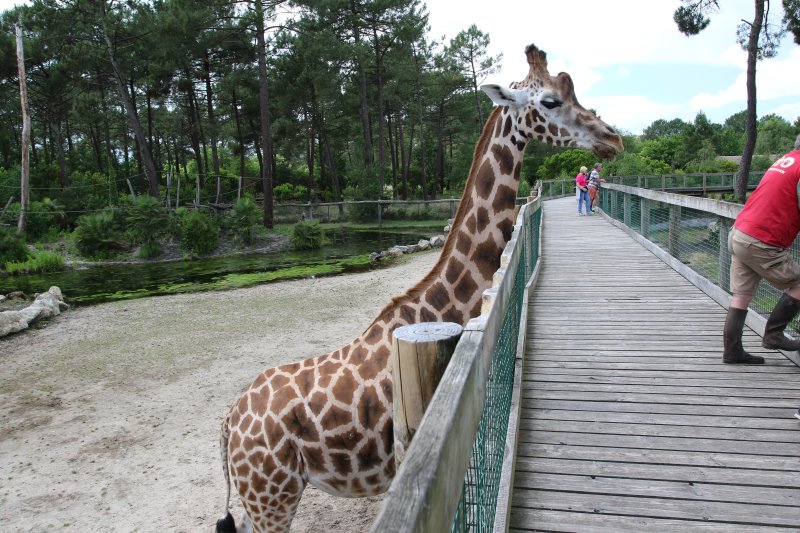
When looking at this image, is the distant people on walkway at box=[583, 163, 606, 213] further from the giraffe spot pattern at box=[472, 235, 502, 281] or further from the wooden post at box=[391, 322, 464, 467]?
the wooden post at box=[391, 322, 464, 467]

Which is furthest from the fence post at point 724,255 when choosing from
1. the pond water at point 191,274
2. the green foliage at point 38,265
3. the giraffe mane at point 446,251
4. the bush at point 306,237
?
the green foliage at point 38,265

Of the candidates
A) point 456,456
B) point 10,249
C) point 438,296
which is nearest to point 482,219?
point 438,296

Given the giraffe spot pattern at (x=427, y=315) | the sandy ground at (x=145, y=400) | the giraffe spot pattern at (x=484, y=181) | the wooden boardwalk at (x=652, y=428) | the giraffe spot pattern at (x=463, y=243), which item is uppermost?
the giraffe spot pattern at (x=484, y=181)

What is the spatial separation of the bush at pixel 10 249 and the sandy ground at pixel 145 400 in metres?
8.68

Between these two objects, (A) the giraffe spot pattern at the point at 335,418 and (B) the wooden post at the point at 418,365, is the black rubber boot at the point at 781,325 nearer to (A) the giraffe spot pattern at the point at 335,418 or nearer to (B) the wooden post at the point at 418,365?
(A) the giraffe spot pattern at the point at 335,418

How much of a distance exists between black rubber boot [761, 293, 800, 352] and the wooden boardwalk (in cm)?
19

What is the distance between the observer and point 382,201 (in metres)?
33.2

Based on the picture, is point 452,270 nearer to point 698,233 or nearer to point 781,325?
point 781,325

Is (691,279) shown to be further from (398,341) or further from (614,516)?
(398,341)

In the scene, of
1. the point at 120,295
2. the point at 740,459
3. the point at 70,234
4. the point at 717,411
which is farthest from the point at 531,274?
the point at 70,234

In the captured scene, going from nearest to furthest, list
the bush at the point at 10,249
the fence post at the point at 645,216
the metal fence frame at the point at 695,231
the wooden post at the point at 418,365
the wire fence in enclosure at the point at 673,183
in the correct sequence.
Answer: the wooden post at the point at 418,365
the metal fence frame at the point at 695,231
the fence post at the point at 645,216
the bush at the point at 10,249
the wire fence in enclosure at the point at 673,183

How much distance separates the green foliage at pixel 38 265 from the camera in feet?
63.9

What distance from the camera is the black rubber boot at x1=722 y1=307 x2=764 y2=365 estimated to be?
422 cm

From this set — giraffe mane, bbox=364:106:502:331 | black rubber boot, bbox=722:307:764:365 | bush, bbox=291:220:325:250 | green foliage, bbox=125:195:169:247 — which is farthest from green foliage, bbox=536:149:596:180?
giraffe mane, bbox=364:106:502:331
